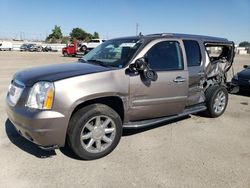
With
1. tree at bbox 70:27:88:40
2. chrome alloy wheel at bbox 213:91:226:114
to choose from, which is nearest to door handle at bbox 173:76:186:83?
chrome alloy wheel at bbox 213:91:226:114

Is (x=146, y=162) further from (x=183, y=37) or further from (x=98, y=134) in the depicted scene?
(x=183, y=37)

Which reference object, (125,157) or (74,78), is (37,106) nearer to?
(74,78)

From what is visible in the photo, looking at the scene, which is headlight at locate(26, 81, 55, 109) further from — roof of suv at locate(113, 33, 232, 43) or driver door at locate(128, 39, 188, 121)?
roof of suv at locate(113, 33, 232, 43)

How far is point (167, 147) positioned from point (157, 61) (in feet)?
4.72

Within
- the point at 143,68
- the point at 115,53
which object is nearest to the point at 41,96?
the point at 143,68

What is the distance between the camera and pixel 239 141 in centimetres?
462

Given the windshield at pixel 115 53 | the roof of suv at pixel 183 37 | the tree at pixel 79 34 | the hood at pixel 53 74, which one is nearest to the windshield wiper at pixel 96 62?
the windshield at pixel 115 53

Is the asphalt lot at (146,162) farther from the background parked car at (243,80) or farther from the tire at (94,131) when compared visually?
the background parked car at (243,80)

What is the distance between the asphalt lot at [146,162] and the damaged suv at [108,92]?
1.02 ft

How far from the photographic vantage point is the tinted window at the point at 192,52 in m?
5.04

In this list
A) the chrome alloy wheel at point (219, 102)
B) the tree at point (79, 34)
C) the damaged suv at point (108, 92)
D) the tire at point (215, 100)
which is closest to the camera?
the damaged suv at point (108, 92)

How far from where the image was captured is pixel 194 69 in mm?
5062

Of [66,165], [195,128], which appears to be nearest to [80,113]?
[66,165]

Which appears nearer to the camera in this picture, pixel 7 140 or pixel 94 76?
pixel 94 76
